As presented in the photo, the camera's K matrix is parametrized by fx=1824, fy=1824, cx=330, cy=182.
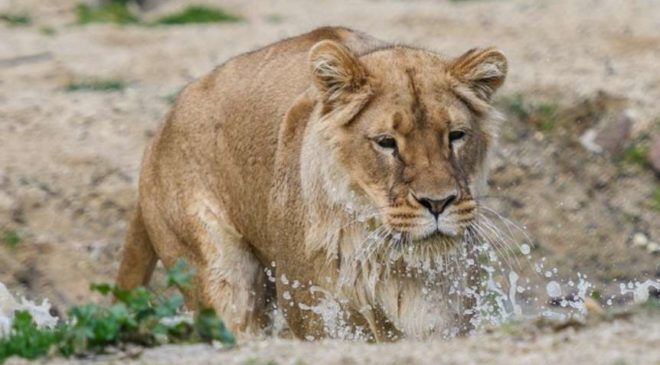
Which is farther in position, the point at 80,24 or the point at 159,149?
the point at 80,24

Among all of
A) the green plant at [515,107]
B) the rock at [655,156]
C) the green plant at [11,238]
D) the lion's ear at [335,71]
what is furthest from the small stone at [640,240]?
the lion's ear at [335,71]

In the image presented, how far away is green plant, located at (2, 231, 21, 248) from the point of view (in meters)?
9.74

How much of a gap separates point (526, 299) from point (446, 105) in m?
3.59

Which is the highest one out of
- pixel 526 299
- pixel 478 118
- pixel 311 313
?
pixel 478 118

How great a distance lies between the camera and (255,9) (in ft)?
51.6

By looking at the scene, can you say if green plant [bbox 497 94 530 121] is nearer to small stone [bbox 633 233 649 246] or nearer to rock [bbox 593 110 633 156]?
rock [bbox 593 110 633 156]

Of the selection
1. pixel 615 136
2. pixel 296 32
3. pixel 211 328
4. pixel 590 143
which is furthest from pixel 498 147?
pixel 211 328

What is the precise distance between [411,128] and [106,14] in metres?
9.07

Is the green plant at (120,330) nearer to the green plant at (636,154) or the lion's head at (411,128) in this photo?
the lion's head at (411,128)

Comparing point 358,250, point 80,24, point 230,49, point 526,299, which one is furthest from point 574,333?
point 80,24

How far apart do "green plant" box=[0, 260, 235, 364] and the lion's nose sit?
0.93 metres

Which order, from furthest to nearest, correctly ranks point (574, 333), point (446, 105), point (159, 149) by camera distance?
point (159, 149) → point (446, 105) → point (574, 333)

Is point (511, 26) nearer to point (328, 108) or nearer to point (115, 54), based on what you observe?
point (115, 54)

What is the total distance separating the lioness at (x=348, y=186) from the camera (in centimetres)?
650
